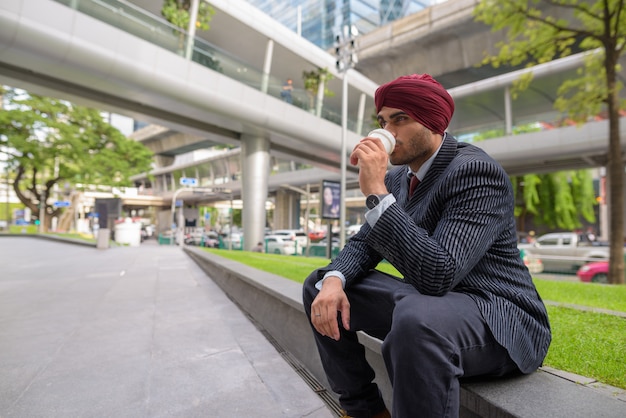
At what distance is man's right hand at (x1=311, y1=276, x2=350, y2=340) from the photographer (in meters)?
1.57

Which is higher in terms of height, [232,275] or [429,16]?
[429,16]

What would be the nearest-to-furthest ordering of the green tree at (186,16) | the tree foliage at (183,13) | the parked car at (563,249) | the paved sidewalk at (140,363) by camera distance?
the paved sidewalk at (140,363) → the parked car at (563,249) → the green tree at (186,16) → the tree foliage at (183,13)

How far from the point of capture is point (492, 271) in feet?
4.74

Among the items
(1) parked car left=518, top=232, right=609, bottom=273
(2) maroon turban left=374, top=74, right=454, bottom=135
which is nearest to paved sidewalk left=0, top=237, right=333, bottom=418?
(2) maroon turban left=374, top=74, right=454, bottom=135

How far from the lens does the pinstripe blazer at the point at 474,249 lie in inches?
50.8

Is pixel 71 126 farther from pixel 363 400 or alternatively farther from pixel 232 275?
pixel 363 400

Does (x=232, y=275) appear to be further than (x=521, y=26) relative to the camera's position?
No

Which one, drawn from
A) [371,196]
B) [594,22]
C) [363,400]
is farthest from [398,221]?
[594,22]

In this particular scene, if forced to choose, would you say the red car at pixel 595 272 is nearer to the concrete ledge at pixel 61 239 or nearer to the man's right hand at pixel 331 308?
the man's right hand at pixel 331 308

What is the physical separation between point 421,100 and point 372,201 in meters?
0.49

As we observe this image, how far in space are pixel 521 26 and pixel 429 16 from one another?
71.4 ft

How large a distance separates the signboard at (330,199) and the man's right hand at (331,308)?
599 inches

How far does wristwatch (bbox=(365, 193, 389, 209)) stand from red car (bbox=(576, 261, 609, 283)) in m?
11.8

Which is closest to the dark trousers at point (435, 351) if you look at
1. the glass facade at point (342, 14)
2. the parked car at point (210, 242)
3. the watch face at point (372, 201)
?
the watch face at point (372, 201)
